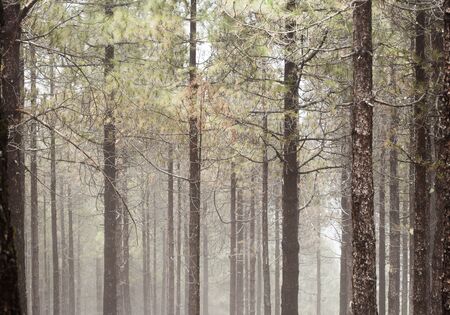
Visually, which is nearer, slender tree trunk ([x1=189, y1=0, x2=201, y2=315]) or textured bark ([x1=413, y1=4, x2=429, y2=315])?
textured bark ([x1=413, y1=4, x2=429, y2=315])

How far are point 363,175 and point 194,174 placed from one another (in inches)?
188

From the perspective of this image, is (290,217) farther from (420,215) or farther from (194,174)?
(420,215)

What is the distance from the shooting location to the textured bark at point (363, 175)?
23.5ft

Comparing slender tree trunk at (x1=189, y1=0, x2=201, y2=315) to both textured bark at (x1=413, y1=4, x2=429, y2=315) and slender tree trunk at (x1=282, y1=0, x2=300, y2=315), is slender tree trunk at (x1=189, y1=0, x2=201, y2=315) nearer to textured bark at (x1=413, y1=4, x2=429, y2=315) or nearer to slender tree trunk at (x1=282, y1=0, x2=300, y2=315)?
slender tree trunk at (x1=282, y1=0, x2=300, y2=315)

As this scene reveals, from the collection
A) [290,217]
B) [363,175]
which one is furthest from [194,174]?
[363,175]

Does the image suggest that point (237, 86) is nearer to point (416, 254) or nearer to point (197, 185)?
point (197, 185)

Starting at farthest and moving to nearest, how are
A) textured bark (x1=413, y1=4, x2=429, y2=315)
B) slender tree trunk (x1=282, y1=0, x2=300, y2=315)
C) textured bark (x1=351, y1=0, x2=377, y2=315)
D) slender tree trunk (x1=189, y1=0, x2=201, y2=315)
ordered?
slender tree trunk (x1=282, y1=0, x2=300, y2=315) → slender tree trunk (x1=189, y1=0, x2=201, y2=315) → textured bark (x1=413, y1=4, x2=429, y2=315) → textured bark (x1=351, y1=0, x2=377, y2=315)

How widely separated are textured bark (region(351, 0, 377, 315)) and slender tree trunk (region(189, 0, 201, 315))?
3.47 m

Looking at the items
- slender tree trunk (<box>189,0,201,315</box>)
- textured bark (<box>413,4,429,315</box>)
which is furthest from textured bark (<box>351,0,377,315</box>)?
slender tree trunk (<box>189,0,201,315</box>)

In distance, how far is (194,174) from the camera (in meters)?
11.1

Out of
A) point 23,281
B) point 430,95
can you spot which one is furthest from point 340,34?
point 23,281

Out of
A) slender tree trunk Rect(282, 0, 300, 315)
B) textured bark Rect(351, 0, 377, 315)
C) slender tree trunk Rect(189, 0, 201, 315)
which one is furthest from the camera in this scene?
slender tree trunk Rect(282, 0, 300, 315)

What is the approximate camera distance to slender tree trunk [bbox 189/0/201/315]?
1034cm

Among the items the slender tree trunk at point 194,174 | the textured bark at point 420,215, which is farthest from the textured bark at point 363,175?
the slender tree trunk at point 194,174
